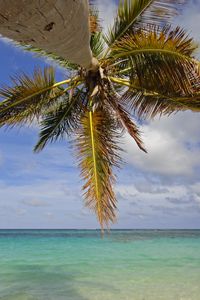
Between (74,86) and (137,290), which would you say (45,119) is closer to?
(74,86)

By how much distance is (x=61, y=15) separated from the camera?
2191 mm

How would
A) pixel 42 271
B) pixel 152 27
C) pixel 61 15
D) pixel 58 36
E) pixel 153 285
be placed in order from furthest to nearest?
pixel 42 271 → pixel 153 285 → pixel 152 27 → pixel 58 36 → pixel 61 15

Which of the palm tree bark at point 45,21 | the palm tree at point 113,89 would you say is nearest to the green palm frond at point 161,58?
the palm tree at point 113,89

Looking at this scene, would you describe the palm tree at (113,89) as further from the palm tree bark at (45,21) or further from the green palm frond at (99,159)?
the palm tree bark at (45,21)

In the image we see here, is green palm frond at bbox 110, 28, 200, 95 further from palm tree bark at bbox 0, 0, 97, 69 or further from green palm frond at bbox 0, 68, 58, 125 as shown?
palm tree bark at bbox 0, 0, 97, 69

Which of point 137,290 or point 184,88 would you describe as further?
point 137,290

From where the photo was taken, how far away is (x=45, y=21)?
7.12 feet

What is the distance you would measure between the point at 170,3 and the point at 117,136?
2.53 meters

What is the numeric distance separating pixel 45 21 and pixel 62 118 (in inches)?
247

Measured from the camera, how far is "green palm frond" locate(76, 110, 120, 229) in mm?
6478

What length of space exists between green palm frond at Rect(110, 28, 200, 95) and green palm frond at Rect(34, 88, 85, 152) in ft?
5.09

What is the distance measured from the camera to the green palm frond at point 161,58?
239 inches

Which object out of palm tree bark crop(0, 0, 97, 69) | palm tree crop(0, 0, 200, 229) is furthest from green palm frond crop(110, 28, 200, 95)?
palm tree bark crop(0, 0, 97, 69)

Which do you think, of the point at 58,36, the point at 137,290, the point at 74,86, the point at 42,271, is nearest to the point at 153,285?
the point at 137,290
